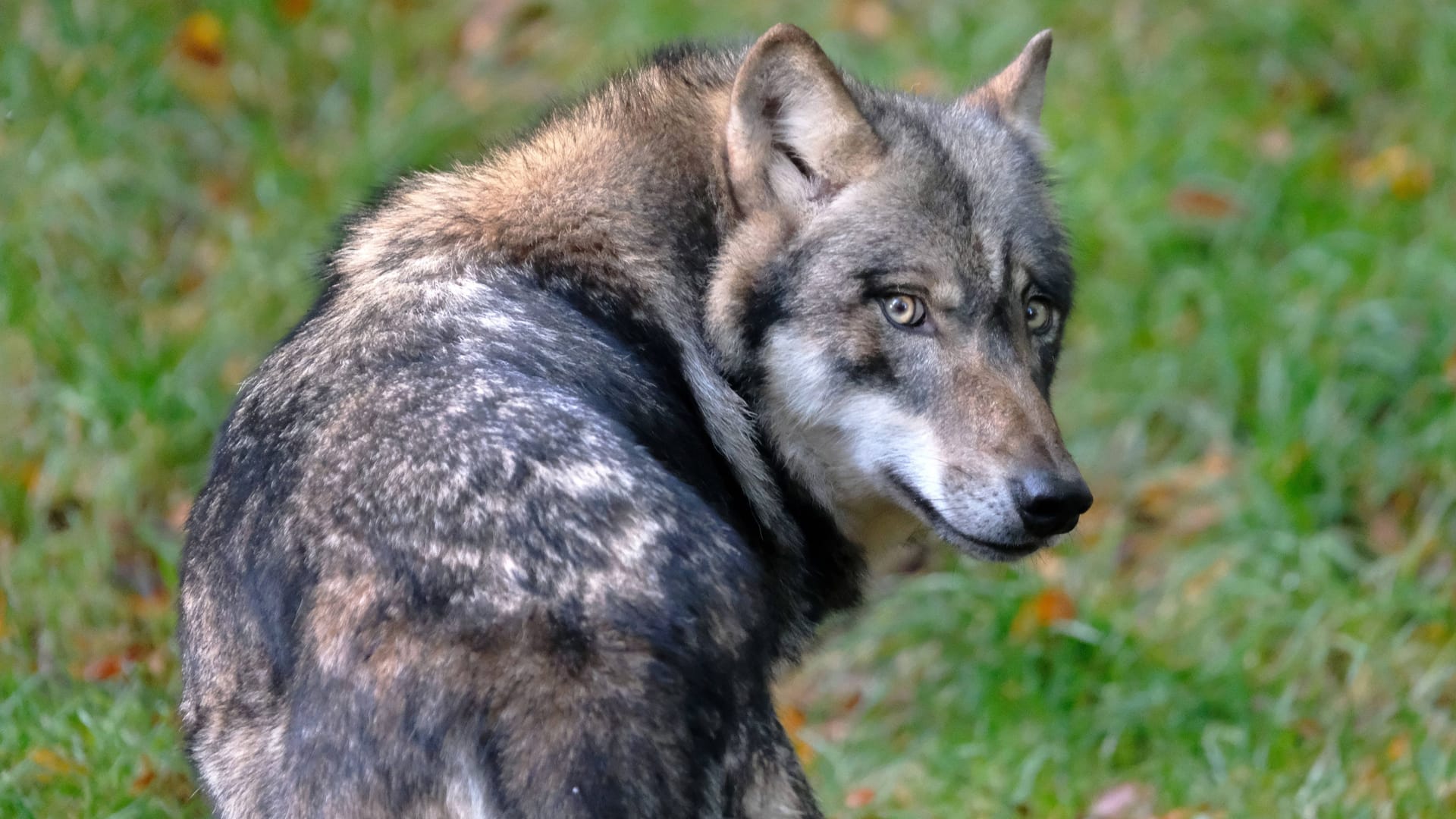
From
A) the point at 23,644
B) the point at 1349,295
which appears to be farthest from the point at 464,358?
the point at 1349,295

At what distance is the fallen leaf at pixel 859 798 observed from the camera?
5086 mm

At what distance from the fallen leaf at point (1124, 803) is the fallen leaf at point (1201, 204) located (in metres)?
3.84

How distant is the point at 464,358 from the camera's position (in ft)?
9.96

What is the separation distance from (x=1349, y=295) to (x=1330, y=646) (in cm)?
221

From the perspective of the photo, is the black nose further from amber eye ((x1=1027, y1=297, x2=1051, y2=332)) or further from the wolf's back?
the wolf's back

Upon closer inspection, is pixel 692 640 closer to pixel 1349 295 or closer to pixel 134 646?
pixel 134 646

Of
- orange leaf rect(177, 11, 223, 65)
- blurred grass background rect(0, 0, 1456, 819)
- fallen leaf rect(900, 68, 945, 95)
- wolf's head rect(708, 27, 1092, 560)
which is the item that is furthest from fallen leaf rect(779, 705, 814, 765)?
orange leaf rect(177, 11, 223, 65)

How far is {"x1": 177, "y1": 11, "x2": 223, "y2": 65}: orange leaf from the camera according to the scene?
8.52m

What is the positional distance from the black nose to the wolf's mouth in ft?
0.31

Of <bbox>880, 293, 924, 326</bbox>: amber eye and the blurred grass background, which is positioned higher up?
<bbox>880, 293, 924, 326</bbox>: amber eye

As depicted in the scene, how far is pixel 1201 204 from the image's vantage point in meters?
8.07

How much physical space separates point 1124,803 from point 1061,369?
10.0ft

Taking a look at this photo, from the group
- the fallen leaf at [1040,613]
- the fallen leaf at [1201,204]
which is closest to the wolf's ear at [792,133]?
the fallen leaf at [1040,613]

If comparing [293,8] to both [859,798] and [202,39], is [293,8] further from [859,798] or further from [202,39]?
[859,798]
